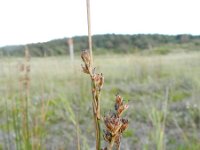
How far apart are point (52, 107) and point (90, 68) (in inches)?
169

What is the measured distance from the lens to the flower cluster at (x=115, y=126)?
1.12 feet

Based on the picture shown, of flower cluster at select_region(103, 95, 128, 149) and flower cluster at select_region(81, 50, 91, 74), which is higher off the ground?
flower cluster at select_region(81, 50, 91, 74)

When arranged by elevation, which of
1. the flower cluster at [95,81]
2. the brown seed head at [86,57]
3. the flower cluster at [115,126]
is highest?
the brown seed head at [86,57]

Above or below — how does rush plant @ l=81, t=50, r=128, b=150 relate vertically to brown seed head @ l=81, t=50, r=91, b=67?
below

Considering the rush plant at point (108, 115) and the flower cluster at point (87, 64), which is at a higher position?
the flower cluster at point (87, 64)

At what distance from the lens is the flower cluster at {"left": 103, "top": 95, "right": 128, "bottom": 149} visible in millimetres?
341

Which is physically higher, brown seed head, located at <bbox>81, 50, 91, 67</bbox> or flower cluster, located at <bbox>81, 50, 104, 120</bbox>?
brown seed head, located at <bbox>81, 50, 91, 67</bbox>

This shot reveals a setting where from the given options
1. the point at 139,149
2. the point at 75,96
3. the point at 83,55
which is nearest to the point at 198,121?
the point at 139,149

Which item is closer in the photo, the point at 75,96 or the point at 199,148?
the point at 199,148

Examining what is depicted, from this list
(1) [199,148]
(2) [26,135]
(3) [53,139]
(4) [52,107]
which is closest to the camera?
(2) [26,135]

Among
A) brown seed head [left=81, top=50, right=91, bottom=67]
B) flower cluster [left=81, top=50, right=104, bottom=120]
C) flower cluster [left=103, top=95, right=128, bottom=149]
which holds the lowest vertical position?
flower cluster [left=103, top=95, right=128, bottom=149]

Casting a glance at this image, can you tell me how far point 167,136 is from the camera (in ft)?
10.8

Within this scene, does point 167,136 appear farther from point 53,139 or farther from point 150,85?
point 150,85

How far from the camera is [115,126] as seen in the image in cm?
34
